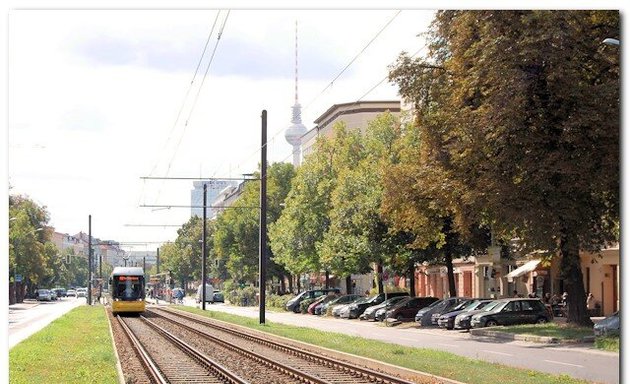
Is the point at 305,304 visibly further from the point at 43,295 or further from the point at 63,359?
the point at 63,359

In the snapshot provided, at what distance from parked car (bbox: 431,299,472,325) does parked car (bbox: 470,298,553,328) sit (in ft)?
15.7

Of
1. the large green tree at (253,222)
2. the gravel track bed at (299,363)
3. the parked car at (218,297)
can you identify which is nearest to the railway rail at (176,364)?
the gravel track bed at (299,363)

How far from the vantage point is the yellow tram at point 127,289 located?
7156 cm

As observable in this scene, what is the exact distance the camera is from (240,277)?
114 meters

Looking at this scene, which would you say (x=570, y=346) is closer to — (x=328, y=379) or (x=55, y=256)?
(x=328, y=379)

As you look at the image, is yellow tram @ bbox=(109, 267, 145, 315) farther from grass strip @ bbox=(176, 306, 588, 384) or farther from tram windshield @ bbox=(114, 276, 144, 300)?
grass strip @ bbox=(176, 306, 588, 384)

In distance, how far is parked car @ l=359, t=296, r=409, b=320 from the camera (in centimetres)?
6043

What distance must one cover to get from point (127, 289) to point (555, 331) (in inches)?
1553

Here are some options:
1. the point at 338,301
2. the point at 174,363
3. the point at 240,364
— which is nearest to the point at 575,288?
the point at 240,364

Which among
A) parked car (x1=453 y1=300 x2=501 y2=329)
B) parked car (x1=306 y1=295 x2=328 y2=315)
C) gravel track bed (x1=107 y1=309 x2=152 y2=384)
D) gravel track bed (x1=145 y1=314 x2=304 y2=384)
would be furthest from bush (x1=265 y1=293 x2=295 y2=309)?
gravel track bed (x1=107 y1=309 x2=152 y2=384)

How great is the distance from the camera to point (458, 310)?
Result: 168ft

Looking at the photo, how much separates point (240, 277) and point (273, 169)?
13.2m

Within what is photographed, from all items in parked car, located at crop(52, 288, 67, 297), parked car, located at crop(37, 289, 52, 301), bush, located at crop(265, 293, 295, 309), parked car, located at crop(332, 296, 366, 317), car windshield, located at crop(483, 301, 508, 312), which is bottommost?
parked car, located at crop(52, 288, 67, 297)

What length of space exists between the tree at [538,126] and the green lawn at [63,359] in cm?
1403
